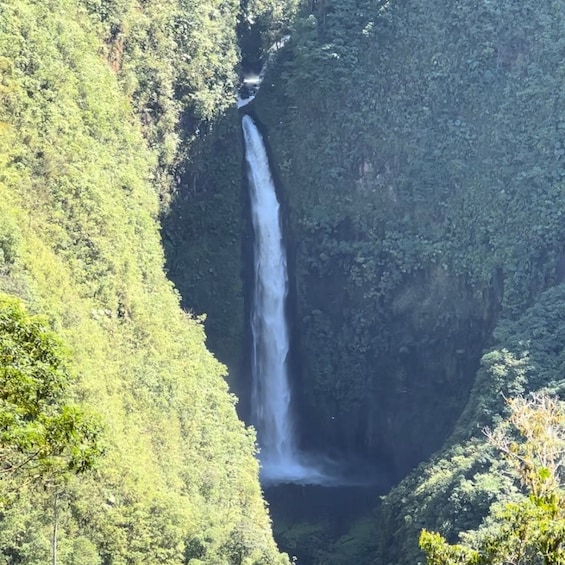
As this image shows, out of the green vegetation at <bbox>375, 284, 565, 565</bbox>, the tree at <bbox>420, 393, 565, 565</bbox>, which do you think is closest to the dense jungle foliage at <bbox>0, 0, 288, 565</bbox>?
the green vegetation at <bbox>375, 284, 565, 565</bbox>

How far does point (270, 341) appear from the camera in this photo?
96.6 ft

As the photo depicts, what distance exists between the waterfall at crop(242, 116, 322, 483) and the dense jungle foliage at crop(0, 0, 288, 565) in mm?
4028

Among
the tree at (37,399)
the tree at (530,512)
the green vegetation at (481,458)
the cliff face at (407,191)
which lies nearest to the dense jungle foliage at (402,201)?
the cliff face at (407,191)

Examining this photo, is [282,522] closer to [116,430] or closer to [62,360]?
[116,430]

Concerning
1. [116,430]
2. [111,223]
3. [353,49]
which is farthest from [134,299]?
[353,49]

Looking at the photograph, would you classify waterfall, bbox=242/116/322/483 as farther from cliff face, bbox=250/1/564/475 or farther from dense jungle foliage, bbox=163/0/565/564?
cliff face, bbox=250/1/564/475

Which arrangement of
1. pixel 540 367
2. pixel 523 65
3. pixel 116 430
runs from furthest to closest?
pixel 523 65 → pixel 540 367 → pixel 116 430

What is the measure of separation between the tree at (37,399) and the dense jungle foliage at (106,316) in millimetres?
19

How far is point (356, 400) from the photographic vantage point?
97.3ft

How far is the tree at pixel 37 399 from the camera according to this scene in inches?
316

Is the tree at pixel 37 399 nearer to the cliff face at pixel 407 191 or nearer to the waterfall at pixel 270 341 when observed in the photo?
the cliff face at pixel 407 191

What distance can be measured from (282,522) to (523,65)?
1677 cm

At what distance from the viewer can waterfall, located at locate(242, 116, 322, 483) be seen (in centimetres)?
2905

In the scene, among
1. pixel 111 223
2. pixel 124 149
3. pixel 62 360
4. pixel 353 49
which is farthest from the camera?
pixel 353 49
